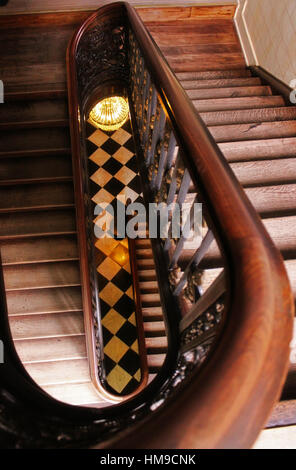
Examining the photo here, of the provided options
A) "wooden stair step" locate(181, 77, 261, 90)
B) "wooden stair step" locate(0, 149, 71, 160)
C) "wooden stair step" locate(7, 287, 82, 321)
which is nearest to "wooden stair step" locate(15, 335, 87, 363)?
"wooden stair step" locate(7, 287, 82, 321)

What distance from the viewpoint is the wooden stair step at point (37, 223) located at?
3.08m

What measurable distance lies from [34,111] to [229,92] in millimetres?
2137

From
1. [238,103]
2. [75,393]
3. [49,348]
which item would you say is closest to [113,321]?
[75,393]

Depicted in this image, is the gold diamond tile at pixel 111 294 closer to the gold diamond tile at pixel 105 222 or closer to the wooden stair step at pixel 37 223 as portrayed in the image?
the gold diamond tile at pixel 105 222

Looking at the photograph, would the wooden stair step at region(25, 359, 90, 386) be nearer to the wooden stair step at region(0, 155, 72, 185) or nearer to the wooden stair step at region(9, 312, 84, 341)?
the wooden stair step at region(9, 312, 84, 341)

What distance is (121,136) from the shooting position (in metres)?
6.73

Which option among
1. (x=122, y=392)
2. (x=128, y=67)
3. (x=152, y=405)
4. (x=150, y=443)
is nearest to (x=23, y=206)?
(x=128, y=67)

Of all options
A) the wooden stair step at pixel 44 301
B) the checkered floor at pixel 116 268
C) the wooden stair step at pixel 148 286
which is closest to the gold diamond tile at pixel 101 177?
the checkered floor at pixel 116 268

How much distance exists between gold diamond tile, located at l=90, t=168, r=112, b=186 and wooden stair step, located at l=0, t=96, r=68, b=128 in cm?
271

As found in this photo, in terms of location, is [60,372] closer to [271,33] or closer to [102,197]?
[102,197]

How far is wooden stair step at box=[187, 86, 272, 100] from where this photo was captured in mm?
3453

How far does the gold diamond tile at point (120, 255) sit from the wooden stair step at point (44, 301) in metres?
2.89

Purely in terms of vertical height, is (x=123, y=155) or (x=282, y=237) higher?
(x=123, y=155)

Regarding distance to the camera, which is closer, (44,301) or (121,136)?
(44,301)
